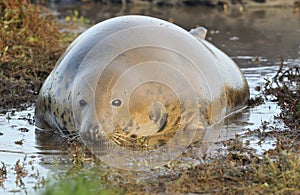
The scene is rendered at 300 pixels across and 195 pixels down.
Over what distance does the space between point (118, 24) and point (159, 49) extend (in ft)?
1.42

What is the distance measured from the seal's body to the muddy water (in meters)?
0.23

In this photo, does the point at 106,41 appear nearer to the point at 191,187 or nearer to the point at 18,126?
the point at 18,126

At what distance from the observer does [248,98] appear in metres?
7.28

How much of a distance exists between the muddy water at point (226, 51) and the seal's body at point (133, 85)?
234 millimetres

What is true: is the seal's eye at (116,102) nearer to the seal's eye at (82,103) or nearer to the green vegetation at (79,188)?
the seal's eye at (82,103)

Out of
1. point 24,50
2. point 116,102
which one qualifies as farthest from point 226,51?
point 116,102

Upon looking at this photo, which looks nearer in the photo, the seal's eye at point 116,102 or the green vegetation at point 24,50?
the seal's eye at point 116,102

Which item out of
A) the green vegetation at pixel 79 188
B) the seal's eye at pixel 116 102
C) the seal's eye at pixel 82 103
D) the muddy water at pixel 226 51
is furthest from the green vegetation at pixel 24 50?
the green vegetation at pixel 79 188

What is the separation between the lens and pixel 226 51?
10797 mm

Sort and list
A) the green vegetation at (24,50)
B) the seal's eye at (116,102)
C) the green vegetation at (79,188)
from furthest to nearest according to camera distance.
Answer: the green vegetation at (24,50) → the seal's eye at (116,102) → the green vegetation at (79,188)

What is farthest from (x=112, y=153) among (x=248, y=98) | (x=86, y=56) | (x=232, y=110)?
(x=248, y=98)

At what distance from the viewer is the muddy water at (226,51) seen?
4.97 m

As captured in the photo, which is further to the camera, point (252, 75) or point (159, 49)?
point (252, 75)

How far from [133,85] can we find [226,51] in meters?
5.21
